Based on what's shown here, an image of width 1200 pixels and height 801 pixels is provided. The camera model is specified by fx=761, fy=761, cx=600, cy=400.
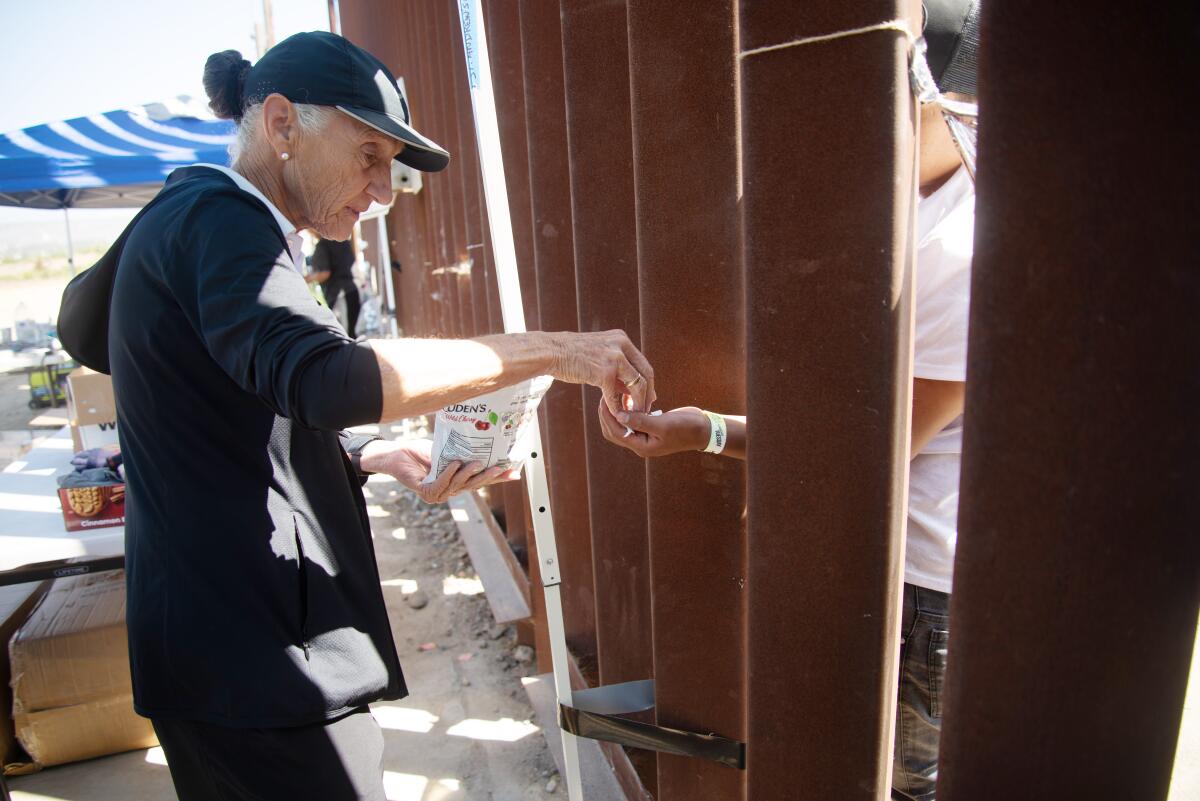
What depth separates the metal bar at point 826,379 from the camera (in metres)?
1.11

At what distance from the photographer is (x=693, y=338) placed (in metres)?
1.74

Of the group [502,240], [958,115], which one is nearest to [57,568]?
[502,240]

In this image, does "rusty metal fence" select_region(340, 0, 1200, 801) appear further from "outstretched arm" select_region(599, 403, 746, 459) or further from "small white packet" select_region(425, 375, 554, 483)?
"small white packet" select_region(425, 375, 554, 483)

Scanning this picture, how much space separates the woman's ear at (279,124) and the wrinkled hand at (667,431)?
0.87 m

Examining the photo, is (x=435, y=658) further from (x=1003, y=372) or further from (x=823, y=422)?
(x=1003, y=372)

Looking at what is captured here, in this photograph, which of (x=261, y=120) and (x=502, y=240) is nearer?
(x=261, y=120)

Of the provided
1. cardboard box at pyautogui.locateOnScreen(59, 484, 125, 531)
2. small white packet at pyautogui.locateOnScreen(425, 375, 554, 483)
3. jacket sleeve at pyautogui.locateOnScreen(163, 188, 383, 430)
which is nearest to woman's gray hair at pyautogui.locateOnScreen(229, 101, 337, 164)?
jacket sleeve at pyautogui.locateOnScreen(163, 188, 383, 430)

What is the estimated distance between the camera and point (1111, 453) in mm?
767

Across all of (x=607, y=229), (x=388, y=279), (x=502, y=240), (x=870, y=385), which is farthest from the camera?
(x=388, y=279)

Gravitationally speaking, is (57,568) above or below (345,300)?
below

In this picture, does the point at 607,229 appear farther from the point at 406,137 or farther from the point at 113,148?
the point at 113,148

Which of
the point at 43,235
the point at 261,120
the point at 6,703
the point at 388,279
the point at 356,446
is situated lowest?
the point at 6,703

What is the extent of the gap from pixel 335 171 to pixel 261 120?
166 millimetres

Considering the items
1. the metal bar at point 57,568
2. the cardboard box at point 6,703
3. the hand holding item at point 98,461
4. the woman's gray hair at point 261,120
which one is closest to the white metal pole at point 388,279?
the hand holding item at point 98,461
